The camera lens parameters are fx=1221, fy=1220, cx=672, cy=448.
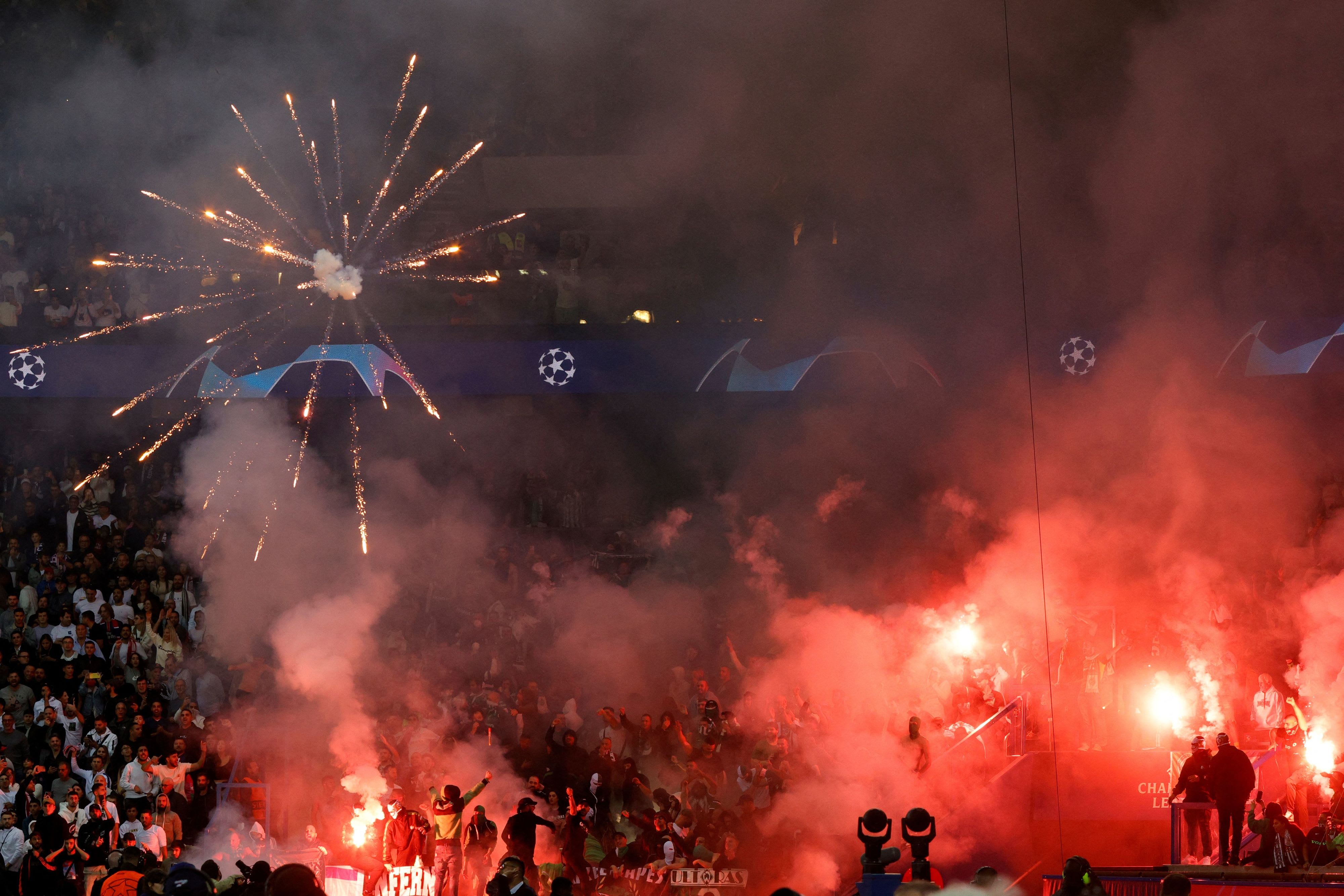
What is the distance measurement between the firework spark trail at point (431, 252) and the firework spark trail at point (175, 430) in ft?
7.57

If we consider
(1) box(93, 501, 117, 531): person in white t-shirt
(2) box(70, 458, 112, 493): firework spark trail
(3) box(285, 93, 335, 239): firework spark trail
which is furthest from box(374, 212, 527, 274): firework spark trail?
(1) box(93, 501, 117, 531): person in white t-shirt

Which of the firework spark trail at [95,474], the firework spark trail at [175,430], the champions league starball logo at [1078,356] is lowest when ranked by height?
the firework spark trail at [95,474]

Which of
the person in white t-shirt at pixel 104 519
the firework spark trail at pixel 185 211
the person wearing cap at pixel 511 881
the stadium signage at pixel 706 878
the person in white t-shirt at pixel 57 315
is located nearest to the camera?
the person wearing cap at pixel 511 881

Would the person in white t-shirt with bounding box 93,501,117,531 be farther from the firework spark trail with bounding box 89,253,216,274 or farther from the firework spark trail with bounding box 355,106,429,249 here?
the firework spark trail with bounding box 355,106,429,249

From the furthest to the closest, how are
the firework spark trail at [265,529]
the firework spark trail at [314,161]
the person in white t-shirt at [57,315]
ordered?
the firework spark trail at [314,161], the person in white t-shirt at [57,315], the firework spark trail at [265,529]

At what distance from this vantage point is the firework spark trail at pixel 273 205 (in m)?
12.5

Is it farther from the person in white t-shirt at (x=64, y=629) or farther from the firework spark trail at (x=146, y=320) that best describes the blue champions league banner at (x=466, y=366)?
the person in white t-shirt at (x=64, y=629)

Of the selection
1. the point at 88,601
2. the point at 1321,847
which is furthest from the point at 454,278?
the point at 1321,847

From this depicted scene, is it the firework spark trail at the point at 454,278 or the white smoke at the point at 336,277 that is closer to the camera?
the white smoke at the point at 336,277

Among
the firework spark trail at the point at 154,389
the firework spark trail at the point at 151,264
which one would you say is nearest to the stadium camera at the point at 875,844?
the firework spark trail at the point at 154,389

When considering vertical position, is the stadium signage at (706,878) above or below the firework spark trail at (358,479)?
below

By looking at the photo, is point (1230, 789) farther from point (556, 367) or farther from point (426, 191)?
point (426, 191)

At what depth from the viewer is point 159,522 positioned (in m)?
11.2

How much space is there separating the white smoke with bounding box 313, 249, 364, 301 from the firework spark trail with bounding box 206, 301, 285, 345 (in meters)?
0.45
